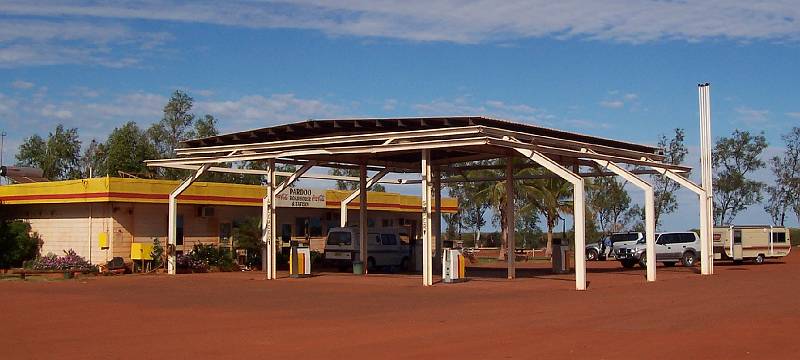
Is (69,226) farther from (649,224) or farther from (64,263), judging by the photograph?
(649,224)

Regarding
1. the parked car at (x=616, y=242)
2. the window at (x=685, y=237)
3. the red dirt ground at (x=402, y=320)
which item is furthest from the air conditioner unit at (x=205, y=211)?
the window at (x=685, y=237)

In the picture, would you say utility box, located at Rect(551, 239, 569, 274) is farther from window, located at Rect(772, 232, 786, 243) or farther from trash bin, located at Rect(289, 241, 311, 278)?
window, located at Rect(772, 232, 786, 243)

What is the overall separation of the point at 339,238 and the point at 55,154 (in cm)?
3993

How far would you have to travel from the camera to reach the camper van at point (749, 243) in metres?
41.3

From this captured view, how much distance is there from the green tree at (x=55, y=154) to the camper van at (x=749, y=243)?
46431 mm

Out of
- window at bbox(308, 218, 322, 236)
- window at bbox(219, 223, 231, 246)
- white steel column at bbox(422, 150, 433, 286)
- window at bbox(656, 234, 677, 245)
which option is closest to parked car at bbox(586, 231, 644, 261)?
window at bbox(656, 234, 677, 245)

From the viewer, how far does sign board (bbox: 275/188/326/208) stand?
38062 millimetres

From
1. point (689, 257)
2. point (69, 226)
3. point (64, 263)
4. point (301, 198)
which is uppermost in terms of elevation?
point (301, 198)

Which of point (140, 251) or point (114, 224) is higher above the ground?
point (114, 224)

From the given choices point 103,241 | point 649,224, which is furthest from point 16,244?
point 649,224

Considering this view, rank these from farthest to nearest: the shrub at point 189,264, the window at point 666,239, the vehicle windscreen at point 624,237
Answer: the vehicle windscreen at point 624,237, the window at point 666,239, the shrub at point 189,264

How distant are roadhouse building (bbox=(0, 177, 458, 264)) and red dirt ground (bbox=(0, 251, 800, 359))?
23.3 ft

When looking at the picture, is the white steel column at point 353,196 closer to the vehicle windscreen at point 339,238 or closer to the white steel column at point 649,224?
the vehicle windscreen at point 339,238

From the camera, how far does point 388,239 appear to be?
36094 millimetres
